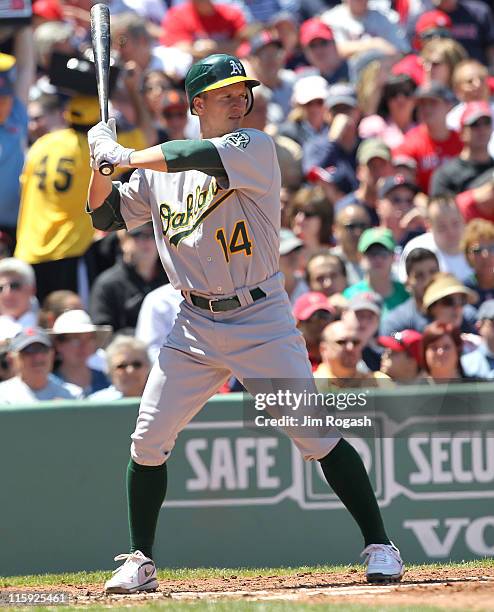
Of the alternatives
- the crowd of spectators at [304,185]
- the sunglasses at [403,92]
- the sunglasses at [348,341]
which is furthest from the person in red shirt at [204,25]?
the sunglasses at [348,341]

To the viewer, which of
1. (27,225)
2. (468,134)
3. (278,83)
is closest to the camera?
(27,225)

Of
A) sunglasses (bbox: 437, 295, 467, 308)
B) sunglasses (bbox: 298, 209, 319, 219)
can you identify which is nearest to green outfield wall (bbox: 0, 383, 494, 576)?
sunglasses (bbox: 437, 295, 467, 308)

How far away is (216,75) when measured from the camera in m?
5.40

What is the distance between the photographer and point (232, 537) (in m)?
7.19

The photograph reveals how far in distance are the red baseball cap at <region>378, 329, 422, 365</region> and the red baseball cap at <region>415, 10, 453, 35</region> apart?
208 inches

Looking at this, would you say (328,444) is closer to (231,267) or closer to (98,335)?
(231,267)

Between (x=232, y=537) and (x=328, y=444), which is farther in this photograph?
(x=232, y=537)

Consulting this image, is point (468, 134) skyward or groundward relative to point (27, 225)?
skyward

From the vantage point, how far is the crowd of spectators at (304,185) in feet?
26.8

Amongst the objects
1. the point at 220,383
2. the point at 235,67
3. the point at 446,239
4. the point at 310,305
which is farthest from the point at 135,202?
the point at 446,239

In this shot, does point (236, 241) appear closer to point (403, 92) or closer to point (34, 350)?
point (34, 350)

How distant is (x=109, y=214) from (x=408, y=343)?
302cm

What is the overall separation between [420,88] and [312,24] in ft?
5.34

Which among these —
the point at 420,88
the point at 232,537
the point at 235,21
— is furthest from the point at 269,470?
the point at 235,21
